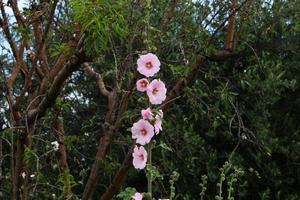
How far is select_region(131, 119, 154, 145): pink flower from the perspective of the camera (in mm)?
2369

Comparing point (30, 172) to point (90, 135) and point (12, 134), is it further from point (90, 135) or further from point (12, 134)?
point (90, 135)

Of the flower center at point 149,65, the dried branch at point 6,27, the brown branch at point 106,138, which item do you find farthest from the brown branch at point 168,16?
the flower center at point 149,65

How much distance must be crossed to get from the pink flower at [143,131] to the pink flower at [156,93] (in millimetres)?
90

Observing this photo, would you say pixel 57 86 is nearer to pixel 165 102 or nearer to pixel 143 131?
pixel 165 102

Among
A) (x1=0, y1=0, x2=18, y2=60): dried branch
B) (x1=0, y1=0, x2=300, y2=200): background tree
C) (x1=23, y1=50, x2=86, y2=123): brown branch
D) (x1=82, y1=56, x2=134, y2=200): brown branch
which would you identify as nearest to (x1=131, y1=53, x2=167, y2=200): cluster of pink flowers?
(x1=0, y1=0, x2=300, y2=200): background tree

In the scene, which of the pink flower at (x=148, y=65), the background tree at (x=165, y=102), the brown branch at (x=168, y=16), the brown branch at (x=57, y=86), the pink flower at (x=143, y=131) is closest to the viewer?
the pink flower at (x=143, y=131)

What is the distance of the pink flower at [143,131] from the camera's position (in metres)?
2.37

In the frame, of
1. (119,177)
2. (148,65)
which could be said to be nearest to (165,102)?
(119,177)

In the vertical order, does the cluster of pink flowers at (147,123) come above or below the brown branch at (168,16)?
below

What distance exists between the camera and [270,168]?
19.2ft

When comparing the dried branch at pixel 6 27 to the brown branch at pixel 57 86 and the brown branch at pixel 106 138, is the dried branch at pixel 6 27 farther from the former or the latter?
the brown branch at pixel 106 138

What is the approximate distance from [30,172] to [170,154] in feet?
6.49

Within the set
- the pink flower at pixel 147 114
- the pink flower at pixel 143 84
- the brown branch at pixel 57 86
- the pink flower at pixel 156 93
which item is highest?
the brown branch at pixel 57 86

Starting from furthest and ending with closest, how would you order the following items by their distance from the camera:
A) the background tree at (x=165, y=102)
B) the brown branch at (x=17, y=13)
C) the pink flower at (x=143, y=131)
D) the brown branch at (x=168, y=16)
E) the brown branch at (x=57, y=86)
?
the brown branch at (x=168, y=16) < the brown branch at (x=17, y=13) < the background tree at (x=165, y=102) < the brown branch at (x=57, y=86) < the pink flower at (x=143, y=131)
